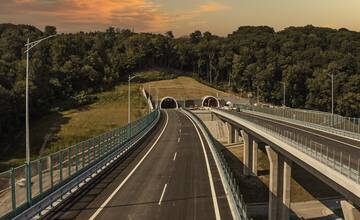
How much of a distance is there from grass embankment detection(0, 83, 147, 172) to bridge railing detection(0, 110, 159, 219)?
64209mm

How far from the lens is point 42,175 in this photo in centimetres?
2030

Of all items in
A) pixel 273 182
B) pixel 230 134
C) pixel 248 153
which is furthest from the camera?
pixel 230 134

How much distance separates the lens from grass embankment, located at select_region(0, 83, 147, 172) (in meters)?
102

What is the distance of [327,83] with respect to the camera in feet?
486

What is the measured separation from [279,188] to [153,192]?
95.7 feet

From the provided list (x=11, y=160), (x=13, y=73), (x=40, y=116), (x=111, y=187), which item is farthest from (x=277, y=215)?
(x=13, y=73)

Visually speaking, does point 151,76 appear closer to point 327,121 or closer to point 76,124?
point 76,124

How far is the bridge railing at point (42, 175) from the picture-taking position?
1664 cm

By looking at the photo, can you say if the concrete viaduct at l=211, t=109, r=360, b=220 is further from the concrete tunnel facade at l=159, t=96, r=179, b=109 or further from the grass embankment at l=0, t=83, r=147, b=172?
the concrete tunnel facade at l=159, t=96, r=179, b=109

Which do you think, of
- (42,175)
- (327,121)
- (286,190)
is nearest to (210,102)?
(327,121)

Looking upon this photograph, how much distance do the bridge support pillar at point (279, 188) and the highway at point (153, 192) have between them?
12839 mm

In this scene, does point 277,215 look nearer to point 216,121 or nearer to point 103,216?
point 103,216

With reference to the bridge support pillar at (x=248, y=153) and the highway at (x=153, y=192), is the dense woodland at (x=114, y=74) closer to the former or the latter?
the bridge support pillar at (x=248, y=153)

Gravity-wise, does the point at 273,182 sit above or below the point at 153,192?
below
